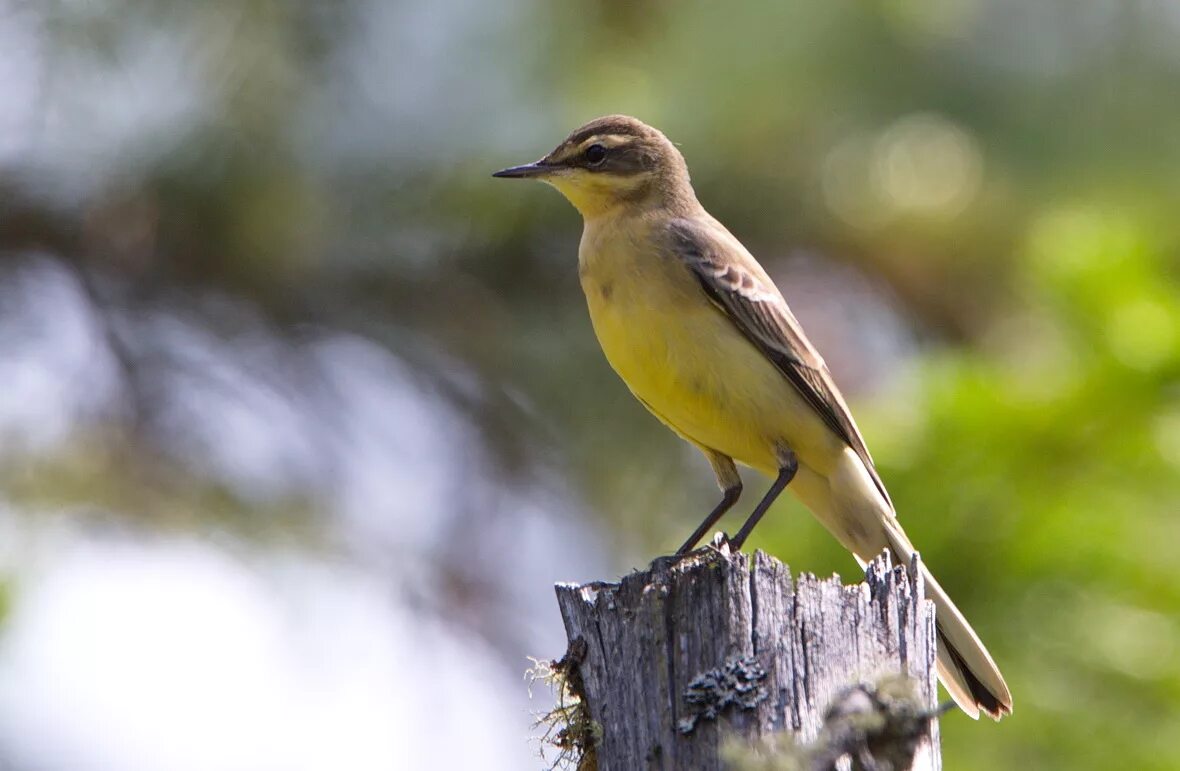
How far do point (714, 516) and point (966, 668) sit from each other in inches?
56.4

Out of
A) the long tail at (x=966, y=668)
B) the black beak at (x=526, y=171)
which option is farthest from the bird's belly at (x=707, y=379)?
the long tail at (x=966, y=668)

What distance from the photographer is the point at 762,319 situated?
6.27 metres

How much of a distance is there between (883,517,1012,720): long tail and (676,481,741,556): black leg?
3.86 feet

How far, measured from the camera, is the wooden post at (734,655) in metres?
3.77

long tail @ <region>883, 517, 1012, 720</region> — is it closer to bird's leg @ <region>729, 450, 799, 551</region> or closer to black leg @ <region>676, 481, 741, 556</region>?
bird's leg @ <region>729, 450, 799, 551</region>

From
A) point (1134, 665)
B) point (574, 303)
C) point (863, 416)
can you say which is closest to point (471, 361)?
point (574, 303)

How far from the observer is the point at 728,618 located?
3916mm

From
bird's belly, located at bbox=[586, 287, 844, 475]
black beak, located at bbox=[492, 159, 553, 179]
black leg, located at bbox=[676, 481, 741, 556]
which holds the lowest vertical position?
black leg, located at bbox=[676, 481, 741, 556]

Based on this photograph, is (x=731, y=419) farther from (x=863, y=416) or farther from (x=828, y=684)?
(x=828, y=684)

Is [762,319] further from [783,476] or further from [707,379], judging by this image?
[783,476]

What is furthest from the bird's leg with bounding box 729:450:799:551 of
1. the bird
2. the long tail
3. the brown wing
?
the long tail

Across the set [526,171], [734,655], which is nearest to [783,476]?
[526,171]

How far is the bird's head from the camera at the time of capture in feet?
22.4

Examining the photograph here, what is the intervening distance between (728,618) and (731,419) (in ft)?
7.08
